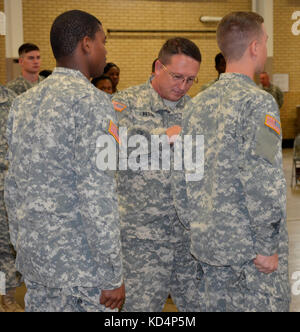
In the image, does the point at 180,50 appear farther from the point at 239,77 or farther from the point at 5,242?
the point at 5,242

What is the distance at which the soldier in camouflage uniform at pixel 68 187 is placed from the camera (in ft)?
5.61

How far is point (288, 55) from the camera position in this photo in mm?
13953

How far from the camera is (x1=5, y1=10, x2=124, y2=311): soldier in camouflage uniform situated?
67.3 inches

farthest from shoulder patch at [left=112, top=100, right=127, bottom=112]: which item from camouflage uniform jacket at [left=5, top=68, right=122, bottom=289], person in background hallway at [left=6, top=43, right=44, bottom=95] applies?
person in background hallway at [left=6, top=43, right=44, bottom=95]

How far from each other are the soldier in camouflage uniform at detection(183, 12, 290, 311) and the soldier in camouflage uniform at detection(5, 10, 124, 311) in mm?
444

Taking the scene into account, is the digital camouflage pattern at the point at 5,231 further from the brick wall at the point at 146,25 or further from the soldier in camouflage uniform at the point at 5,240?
the brick wall at the point at 146,25

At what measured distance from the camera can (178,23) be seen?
12906 millimetres

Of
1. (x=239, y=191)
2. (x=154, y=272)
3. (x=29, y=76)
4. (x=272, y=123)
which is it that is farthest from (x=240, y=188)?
(x=29, y=76)

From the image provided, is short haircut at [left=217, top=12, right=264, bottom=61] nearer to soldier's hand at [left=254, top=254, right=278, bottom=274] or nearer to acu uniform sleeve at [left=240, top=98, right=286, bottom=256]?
acu uniform sleeve at [left=240, top=98, right=286, bottom=256]

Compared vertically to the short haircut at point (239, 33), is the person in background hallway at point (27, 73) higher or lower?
higher

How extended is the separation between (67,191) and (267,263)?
78cm

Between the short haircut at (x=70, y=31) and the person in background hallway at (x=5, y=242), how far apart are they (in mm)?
2084

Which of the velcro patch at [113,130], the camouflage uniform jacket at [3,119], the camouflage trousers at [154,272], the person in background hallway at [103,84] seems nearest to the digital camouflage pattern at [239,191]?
the velcro patch at [113,130]

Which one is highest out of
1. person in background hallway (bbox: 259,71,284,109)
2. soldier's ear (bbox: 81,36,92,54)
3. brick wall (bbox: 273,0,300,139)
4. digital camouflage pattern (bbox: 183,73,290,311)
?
brick wall (bbox: 273,0,300,139)
